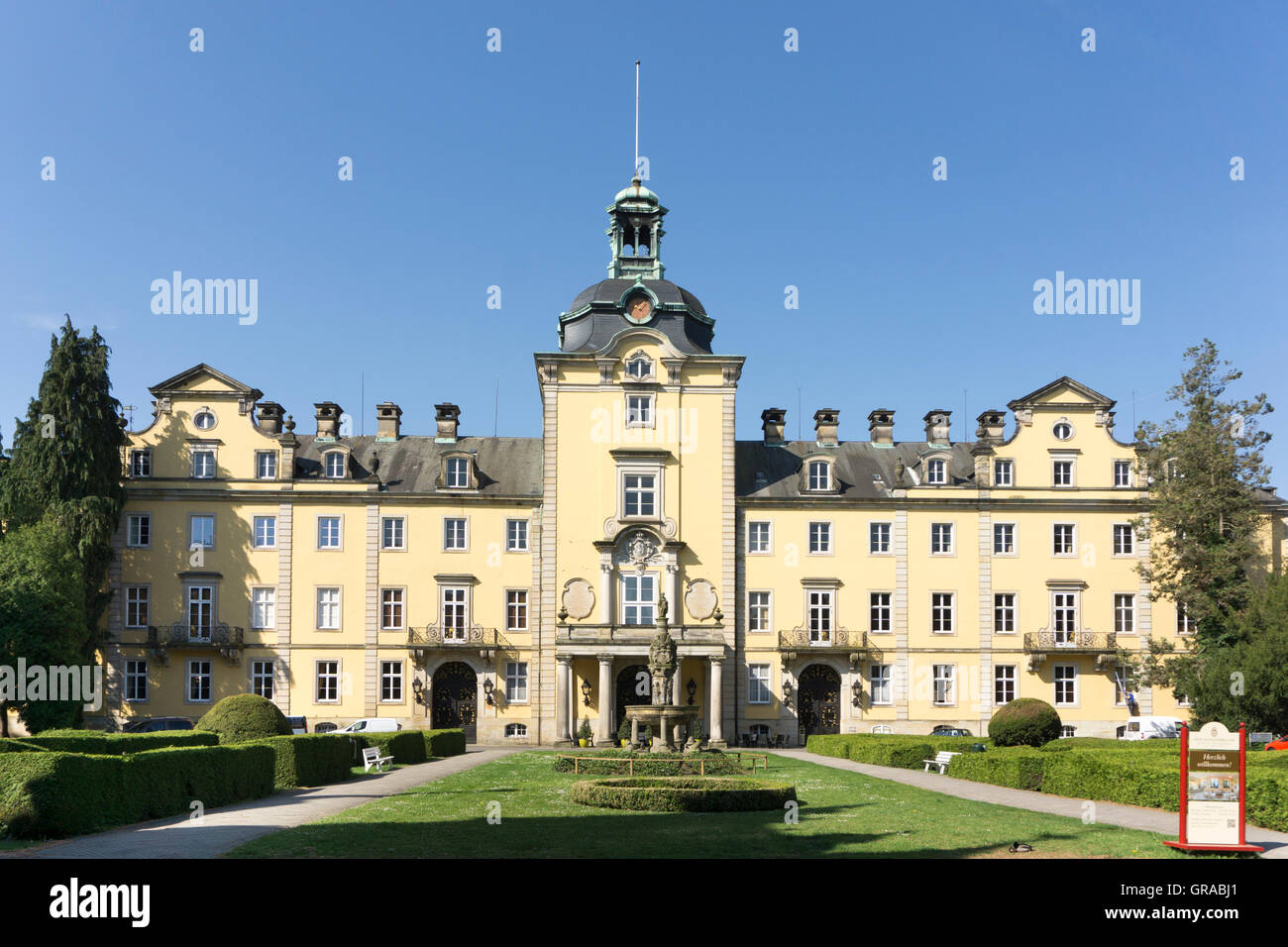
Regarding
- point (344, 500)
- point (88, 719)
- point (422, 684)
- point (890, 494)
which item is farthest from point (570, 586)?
point (88, 719)

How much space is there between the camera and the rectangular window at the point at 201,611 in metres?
50.4

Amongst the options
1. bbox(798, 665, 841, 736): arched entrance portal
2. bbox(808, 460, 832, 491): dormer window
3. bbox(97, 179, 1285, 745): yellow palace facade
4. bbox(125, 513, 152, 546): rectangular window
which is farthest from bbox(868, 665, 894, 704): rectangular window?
bbox(125, 513, 152, 546): rectangular window

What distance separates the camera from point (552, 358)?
50.7 meters

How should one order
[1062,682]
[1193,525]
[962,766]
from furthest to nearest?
[1062,682], [1193,525], [962,766]

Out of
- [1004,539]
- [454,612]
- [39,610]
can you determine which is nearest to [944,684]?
[1004,539]

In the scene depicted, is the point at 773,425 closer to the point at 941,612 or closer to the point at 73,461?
the point at 941,612

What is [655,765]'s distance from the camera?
Answer: 2928 cm

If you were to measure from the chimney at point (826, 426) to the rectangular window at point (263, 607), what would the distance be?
25402 mm

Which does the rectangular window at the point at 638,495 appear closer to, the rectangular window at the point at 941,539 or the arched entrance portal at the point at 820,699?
the arched entrance portal at the point at 820,699

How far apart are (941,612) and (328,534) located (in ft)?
87.5
